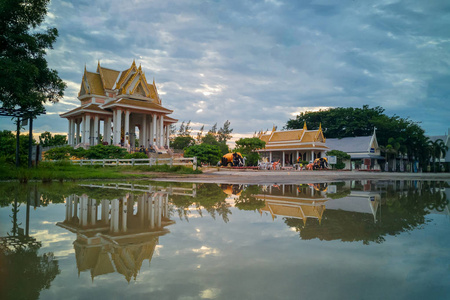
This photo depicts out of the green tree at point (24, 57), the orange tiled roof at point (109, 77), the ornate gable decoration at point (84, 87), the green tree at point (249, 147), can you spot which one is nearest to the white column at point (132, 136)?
the orange tiled roof at point (109, 77)

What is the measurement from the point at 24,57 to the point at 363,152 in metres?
40.9

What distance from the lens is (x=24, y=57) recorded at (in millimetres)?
11055

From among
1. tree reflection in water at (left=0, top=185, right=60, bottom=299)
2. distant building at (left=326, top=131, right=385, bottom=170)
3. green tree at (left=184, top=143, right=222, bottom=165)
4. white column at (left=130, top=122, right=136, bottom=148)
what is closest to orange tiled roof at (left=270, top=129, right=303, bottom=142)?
distant building at (left=326, top=131, right=385, bottom=170)

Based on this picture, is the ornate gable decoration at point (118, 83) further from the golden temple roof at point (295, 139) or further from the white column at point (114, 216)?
the white column at point (114, 216)

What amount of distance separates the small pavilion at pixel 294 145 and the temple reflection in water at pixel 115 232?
38127 mm

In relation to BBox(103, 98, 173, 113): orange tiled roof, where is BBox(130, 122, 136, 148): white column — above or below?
below

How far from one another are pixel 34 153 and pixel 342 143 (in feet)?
137

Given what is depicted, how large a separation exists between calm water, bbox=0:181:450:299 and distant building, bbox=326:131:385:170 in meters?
41.1

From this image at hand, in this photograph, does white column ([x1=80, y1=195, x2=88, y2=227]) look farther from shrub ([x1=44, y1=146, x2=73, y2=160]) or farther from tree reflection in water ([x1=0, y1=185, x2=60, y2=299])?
shrub ([x1=44, y1=146, x2=73, y2=160])

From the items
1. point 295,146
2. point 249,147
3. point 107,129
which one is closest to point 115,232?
point 249,147

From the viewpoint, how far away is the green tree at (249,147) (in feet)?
108

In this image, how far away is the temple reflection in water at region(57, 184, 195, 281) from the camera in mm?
2367

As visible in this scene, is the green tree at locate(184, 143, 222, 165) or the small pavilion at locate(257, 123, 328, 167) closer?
the green tree at locate(184, 143, 222, 165)

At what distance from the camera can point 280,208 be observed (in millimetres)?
5105
